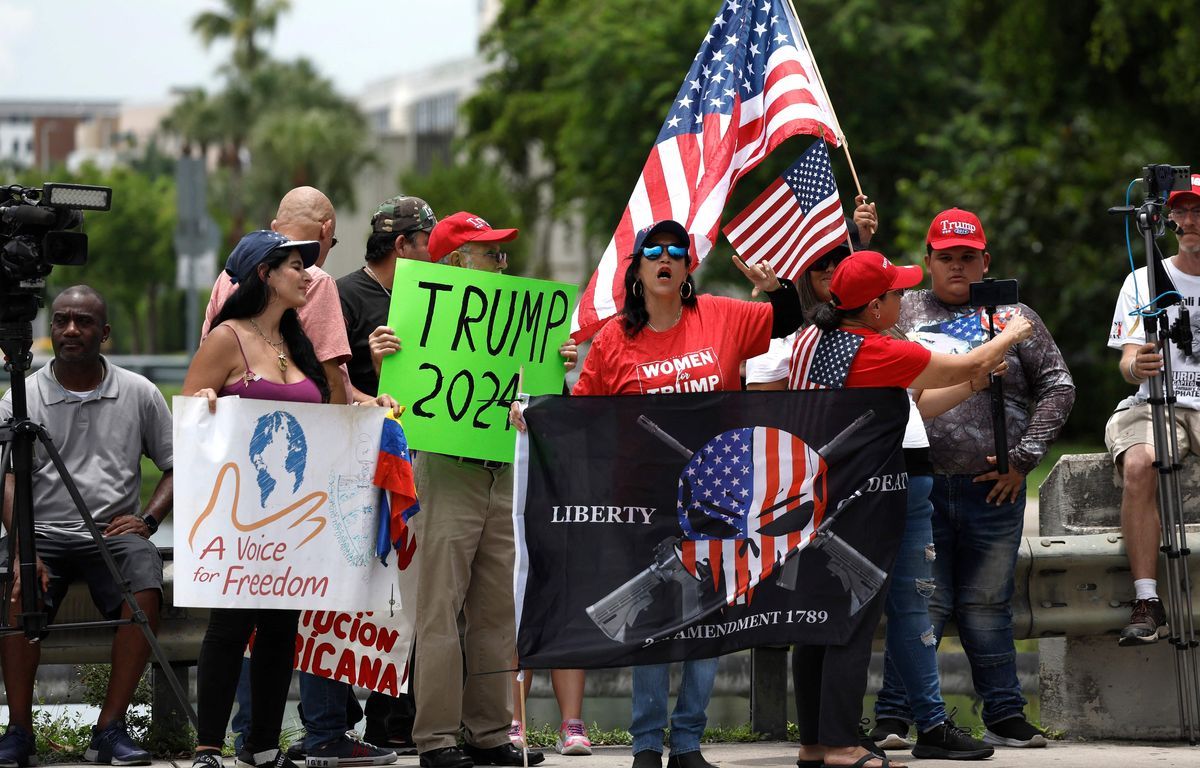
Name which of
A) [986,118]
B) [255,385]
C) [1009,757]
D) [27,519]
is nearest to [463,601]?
[255,385]

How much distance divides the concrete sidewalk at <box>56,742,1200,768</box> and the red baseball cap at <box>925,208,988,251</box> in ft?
6.96

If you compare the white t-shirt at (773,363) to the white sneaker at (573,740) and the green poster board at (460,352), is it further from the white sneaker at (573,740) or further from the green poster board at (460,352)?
the white sneaker at (573,740)

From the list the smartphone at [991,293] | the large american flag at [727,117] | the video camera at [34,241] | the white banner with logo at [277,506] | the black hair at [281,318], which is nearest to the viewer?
the white banner with logo at [277,506]

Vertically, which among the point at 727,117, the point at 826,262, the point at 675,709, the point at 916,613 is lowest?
the point at 675,709

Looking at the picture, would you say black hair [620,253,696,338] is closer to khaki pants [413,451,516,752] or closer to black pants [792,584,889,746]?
khaki pants [413,451,516,752]

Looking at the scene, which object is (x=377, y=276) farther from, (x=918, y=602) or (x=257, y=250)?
(x=918, y=602)

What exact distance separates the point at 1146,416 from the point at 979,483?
848 mm

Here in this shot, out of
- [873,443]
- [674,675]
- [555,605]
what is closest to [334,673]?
[555,605]

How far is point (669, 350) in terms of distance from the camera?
22.0 feet

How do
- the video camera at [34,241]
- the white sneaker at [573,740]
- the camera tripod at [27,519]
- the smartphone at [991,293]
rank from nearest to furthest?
the camera tripod at [27,519]
the video camera at [34,241]
the smartphone at [991,293]
the white sneaker at [573,740]

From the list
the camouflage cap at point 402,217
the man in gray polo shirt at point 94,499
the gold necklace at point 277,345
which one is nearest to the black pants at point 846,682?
the gold necklace at point 277,345

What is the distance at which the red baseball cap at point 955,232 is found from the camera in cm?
740

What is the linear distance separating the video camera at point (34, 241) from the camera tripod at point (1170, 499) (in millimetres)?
4263

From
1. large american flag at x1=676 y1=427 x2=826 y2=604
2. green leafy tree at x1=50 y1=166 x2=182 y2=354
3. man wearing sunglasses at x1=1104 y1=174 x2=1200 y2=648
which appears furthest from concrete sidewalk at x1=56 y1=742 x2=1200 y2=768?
green leafy tree at x1=50 y1=166 x2=182 y2=354
